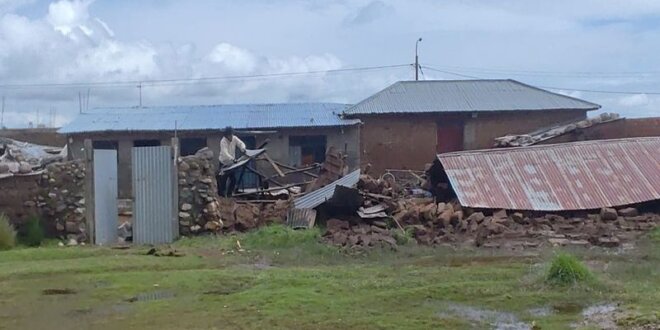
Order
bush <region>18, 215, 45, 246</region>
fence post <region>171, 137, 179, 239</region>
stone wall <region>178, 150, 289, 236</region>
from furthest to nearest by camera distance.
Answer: stone wall <region>178, 150, 289, 236</region> < fence post <region>171, 137, 179, 239</region> < bush <region>18, 215, 45, 246</region>

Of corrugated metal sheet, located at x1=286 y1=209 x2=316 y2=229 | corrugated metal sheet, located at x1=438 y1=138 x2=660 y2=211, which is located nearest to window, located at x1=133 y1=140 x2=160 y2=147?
corrugated metal sheet, located at x1=286 y1=209 x2=316 y2=229

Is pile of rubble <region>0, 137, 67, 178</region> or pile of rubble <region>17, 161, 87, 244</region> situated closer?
pile of rubble <region>17, 161, 87, 244</region>

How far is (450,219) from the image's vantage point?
1672cm

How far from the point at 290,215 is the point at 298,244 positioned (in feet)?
6.68

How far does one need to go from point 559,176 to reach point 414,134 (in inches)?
513

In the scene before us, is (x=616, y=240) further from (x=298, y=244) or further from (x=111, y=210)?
(x=111, y=210)

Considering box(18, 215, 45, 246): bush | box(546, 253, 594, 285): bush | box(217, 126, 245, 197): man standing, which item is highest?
box(217, 126, 245, 197): man standing

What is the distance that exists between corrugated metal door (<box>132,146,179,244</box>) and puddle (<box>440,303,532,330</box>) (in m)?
8.97

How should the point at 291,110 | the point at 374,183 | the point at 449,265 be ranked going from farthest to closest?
the point at 291,110 → the point at 374,183 → the point at 449,265

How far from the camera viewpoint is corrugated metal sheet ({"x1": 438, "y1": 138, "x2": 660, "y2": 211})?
17.9 metres

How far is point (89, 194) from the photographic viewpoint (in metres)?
16.6

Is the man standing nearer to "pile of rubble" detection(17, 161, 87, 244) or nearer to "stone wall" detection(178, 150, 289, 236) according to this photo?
"stone wall" detection(178, 150, 289, 236)

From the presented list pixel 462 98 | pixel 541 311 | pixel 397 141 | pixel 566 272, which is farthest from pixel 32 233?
pixel 462 98

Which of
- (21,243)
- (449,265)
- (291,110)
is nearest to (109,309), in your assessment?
(449,265)
